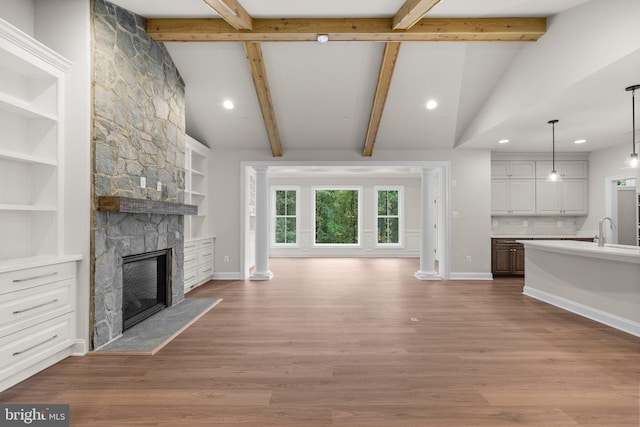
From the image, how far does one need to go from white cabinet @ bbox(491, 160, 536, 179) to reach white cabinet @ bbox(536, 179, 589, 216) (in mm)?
388

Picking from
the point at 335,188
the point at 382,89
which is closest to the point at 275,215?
the point at 335,188

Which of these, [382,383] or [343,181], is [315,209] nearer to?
[343,181]

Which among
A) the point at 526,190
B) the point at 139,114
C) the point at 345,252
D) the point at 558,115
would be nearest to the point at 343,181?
→ the point at 345,252

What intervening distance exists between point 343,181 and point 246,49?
247 inches

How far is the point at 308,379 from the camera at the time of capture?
7.79 feet

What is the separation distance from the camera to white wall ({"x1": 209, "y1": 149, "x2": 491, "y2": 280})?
243 inches

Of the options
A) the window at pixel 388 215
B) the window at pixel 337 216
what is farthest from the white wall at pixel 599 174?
the window at pixel 337 216

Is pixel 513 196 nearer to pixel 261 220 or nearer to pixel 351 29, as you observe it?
pixel 351 29

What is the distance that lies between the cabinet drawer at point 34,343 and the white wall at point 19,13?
2543mm

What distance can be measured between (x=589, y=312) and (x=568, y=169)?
4170mm

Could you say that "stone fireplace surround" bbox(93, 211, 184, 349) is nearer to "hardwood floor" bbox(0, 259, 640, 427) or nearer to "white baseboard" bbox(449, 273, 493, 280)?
"hardwood floor" bbox(0, 259, 640, 427)

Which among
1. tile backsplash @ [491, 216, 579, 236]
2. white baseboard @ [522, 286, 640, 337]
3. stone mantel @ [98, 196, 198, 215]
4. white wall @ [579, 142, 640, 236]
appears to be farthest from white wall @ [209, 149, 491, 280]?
stone mantel @ [98, 196, 198, 215]

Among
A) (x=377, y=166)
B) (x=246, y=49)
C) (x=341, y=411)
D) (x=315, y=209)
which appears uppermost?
(x=246, y=49)
